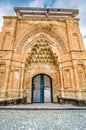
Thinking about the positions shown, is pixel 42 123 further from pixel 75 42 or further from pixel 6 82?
pixel 75 42

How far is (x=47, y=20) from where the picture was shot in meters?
8.18

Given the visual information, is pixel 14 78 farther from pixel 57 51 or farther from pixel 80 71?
pixel 80 71

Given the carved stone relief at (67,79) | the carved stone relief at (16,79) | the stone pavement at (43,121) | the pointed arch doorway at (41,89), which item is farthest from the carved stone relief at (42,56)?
the stone pavement at (43,121)

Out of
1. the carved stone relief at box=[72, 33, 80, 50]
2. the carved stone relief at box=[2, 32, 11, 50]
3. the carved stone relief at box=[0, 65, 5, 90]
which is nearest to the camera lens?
the carved stone relief at box=[0, 65, 5, 90]

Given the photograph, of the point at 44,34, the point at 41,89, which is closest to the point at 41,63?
the point at 41,89

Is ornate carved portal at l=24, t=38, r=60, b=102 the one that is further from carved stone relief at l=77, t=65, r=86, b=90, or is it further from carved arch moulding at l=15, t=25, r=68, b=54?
carved stone relief at l=77, t=65, r=86, b=90

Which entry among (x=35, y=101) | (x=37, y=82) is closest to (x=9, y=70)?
(x=37, y=82)

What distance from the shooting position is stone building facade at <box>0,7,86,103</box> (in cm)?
615

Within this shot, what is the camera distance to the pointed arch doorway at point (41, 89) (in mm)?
7102

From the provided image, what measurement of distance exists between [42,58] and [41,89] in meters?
2.48

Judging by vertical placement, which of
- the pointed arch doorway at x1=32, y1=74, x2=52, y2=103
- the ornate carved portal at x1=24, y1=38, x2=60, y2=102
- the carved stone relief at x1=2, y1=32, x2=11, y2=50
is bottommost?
the pointed arch doorway at x1=32, y1=74, x2=52, y2=103

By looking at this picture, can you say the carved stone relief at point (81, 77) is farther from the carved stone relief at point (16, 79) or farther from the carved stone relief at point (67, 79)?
the carved stone relief at point (16, 79)

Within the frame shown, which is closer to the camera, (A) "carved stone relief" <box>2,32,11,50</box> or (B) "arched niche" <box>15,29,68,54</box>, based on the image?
(A) "carved stone relief" <box>2,32,11,50</box>

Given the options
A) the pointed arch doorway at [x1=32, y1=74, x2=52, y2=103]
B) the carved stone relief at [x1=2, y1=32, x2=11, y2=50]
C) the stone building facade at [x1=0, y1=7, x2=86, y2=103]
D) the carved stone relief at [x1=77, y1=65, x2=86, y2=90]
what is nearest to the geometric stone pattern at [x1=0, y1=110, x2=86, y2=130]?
the stone building facade at [x1=0, y1=7, x2=86, y2=103]
